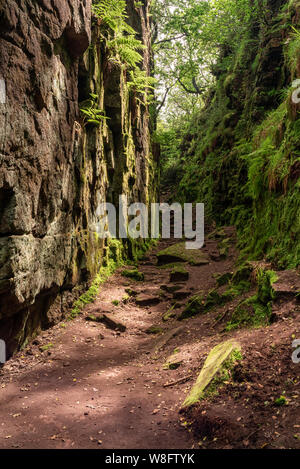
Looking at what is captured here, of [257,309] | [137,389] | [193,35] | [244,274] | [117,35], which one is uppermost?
[193,35]

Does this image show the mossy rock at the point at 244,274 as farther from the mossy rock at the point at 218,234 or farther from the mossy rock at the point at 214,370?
the mossy rock at the point at 218,234

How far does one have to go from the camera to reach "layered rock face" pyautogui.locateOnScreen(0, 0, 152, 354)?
4.64m

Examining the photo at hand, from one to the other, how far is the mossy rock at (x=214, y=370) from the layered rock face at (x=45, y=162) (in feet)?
9.52

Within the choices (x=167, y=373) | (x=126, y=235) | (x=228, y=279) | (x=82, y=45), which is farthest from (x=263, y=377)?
(x=126, y=235)

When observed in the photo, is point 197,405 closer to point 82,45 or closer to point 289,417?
point 289,417

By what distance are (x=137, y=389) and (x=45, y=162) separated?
4061 millimetres

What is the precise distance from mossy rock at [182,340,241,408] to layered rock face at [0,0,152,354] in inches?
114

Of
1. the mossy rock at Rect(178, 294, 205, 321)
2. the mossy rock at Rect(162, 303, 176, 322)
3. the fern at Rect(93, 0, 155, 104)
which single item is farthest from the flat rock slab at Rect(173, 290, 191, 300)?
the fern at Rect(93, 0, 155, 104)

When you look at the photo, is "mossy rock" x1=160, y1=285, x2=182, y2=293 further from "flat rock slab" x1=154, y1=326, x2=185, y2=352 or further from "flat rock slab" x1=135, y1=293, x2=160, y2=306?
"flat rock slab" x1=154, y1=326, x2=185, y2=352

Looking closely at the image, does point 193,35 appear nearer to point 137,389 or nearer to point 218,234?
point 218,234

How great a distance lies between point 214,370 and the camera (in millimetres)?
3986

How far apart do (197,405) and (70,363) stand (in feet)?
8.86

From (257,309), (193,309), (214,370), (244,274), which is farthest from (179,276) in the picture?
(214,370)
